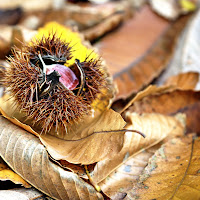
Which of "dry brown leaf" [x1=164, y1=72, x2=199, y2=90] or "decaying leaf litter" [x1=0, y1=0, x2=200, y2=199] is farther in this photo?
"dry brown leaf" [x1=164, y1=72, x2=199, y2=90]

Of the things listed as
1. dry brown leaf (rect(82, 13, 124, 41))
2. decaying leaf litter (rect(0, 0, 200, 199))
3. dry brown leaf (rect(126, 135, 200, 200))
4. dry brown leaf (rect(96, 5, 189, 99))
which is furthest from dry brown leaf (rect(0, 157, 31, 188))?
dry brown leaf (rect(82, 13, 124, 41))

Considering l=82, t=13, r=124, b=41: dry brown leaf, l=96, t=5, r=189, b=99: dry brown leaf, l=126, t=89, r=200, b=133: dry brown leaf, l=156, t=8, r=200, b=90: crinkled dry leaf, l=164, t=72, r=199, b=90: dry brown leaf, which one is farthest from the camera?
l=82, t=13, r=124, b=41: dry brown leaf

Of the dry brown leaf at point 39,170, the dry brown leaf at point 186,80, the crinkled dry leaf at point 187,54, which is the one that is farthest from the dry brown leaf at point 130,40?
the dry brown leaf at point 39,170

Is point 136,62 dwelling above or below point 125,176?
above

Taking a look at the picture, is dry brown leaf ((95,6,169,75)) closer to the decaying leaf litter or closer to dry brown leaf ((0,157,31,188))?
the decaying leaf litter

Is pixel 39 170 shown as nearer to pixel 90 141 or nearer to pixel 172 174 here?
pixel 90 141

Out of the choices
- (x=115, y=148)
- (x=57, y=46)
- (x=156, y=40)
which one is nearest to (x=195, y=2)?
(x=156, y=40)

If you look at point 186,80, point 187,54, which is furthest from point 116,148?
point 187,54

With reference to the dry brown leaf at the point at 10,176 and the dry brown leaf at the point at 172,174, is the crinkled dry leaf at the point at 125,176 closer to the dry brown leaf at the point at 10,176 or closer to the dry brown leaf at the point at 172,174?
the dry brown leaf at the point at 172,174
